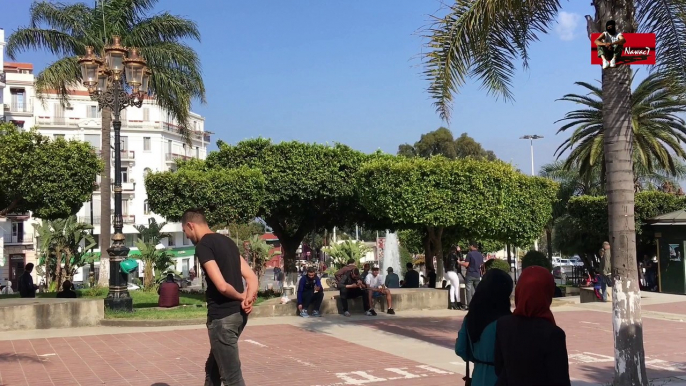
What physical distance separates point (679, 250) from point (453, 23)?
17.0m

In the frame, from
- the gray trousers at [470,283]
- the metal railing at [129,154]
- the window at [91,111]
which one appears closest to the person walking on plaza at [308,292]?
the gray trousers at [470,283]

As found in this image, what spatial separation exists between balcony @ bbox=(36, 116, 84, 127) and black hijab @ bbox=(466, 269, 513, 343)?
59974 mm

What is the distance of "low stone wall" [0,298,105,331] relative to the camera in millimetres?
12260

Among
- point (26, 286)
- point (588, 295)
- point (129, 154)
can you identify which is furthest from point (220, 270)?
point (129, 154)

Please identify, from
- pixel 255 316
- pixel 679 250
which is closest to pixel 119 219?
pixel 255 316

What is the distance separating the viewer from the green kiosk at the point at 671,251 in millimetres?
21547

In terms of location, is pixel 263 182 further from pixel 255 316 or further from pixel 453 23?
pixel 453 23

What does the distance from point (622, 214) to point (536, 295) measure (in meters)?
3.92

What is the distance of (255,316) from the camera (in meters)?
14.2

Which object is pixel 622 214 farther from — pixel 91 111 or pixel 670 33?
pixel 91 111

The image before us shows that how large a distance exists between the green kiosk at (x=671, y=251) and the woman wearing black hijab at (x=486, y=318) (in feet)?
64.5

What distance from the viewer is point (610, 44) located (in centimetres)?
694

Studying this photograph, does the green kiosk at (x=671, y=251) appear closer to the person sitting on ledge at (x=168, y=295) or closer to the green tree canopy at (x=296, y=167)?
the green tree canopy at (x=296, y=167)

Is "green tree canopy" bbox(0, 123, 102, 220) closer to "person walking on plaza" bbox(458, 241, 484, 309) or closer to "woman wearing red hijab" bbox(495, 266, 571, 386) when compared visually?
"person walking on plaza" bbox(458, 241, 484, 309)
